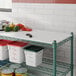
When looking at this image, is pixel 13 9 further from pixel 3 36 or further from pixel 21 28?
pixel 3 36

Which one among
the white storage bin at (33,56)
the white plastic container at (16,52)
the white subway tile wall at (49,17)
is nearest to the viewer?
the white storage bin at (33,56)

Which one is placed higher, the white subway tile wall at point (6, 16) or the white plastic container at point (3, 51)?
the white subway tile wall at point (6, 16)

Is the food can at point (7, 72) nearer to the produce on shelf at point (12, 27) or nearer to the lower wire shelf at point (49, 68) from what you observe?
the lower wire shelf at point (49, 68)

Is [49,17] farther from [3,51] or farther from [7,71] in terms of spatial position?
[7,71]

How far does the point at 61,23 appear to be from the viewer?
2691 mm

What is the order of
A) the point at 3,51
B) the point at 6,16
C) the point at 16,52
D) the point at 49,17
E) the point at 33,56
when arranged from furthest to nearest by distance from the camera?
1. the point at 6,16
2. the point at 49,17
3. the point at 3,51
4. the point at 16,52
5. the point at 33,56

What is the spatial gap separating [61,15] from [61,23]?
0.11 meters

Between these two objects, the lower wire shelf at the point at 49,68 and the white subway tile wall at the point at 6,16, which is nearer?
the lower wire shelf at the point at 49,68

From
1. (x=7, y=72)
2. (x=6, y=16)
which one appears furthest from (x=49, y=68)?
(x=6, y=16)

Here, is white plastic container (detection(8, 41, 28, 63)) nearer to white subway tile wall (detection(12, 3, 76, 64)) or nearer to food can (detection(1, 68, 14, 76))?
food can (detection(1, 68, 14, 76))

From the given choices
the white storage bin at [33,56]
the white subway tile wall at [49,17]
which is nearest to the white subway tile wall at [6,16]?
the white subway tile wall at [49,17]

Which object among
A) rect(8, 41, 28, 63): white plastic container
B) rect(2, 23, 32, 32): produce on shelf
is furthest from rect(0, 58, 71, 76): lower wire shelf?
rect(2, 23, 32, 32): produce on shelf

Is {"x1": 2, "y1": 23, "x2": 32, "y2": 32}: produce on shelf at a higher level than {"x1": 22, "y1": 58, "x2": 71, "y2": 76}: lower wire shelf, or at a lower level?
higher

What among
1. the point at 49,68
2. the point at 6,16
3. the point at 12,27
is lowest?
the point at 49,68
